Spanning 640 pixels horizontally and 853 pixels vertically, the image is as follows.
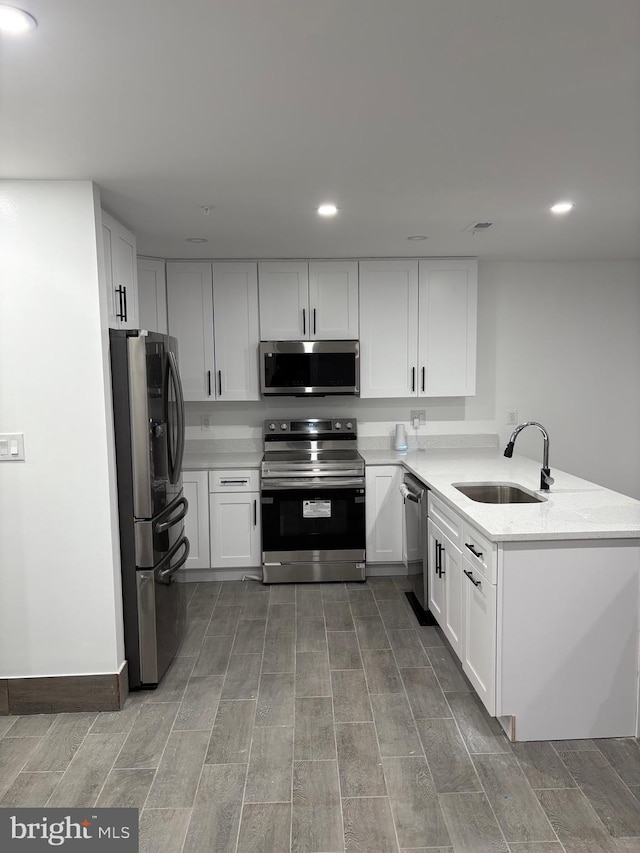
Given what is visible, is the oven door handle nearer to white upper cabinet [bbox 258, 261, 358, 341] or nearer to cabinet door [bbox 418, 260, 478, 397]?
cabinet door [bbox 418, 260, 478, 397]

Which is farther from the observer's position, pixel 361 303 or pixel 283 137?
pixel 361 303

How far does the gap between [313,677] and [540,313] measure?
128 inches

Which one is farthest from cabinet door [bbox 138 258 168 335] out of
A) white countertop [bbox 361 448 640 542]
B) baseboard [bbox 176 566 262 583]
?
white countertop [bbox 361 448 640 542]

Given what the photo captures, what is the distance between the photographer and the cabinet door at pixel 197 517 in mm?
4262

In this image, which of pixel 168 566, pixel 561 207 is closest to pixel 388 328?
pixel 561 207

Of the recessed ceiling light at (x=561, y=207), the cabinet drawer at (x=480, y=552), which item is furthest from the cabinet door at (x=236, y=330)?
the cabinet drawer at (x=480, y=552)

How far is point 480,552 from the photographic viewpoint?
252 cm

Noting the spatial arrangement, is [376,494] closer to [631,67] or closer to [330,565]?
[330,565]

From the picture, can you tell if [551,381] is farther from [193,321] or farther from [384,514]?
[193,321]

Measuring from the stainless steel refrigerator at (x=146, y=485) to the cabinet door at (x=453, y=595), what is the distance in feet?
4.59

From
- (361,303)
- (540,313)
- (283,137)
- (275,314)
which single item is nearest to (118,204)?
(283,137)

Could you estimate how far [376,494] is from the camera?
4309 millimetres

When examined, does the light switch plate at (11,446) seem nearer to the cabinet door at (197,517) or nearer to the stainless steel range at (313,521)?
the cabinet door at (197,517)

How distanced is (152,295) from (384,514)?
2250 mm
